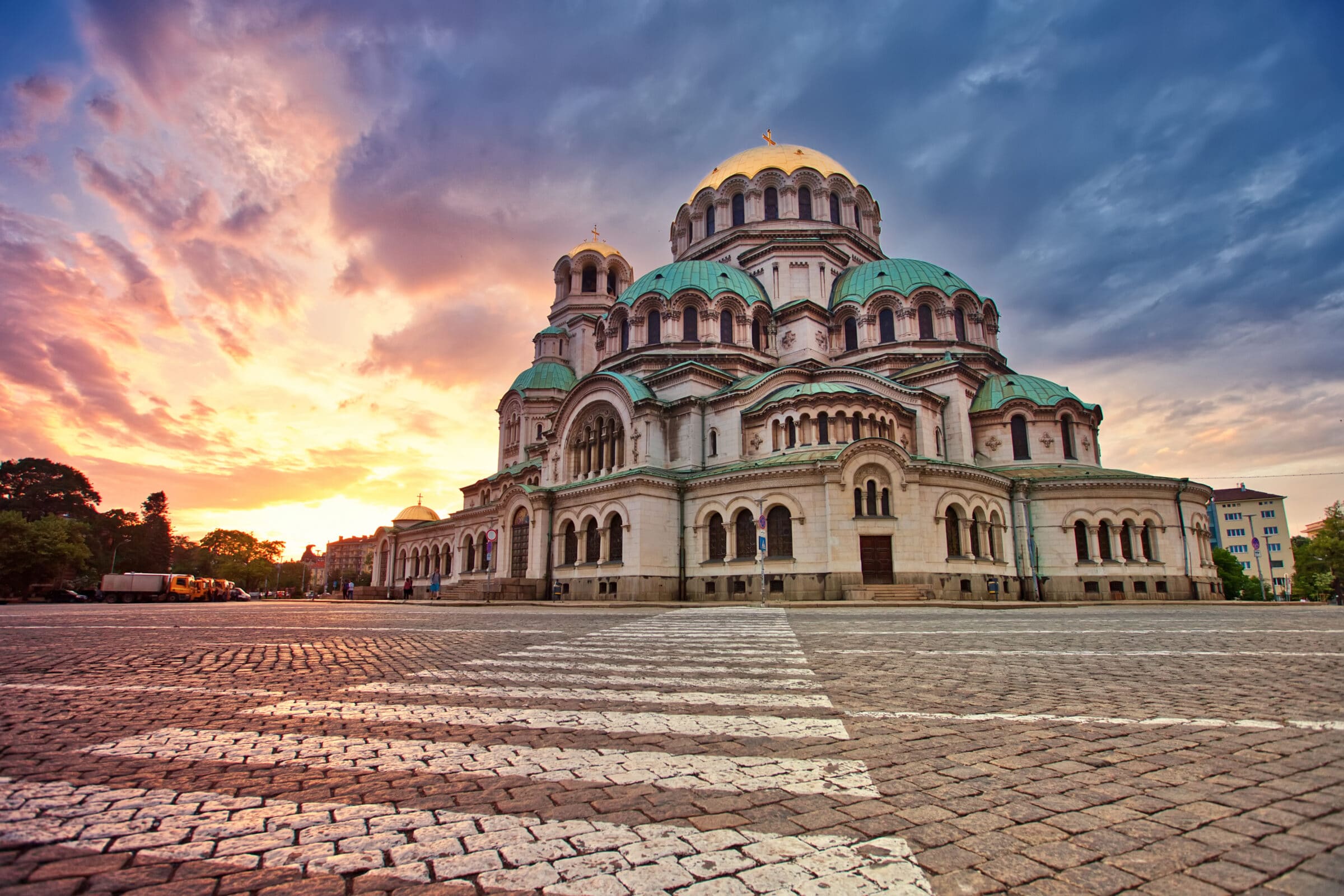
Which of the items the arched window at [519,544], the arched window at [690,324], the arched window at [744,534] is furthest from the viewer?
the arched window at [690,324]

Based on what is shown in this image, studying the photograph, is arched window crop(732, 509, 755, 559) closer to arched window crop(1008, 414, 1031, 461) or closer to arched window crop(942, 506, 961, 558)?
arched window crop(942, 506, 961, 558)

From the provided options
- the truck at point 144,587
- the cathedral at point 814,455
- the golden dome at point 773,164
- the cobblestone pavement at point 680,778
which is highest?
the golden dome at point 773,164

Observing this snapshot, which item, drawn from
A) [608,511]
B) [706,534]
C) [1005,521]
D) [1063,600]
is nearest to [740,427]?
[706,534]

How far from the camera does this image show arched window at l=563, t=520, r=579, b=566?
34.8 meters

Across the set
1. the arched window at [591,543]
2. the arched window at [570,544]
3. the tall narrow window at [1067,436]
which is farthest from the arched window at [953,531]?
the arched window at [570,544]

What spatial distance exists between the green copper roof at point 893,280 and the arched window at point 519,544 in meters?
21.2

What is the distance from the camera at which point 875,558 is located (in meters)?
28.5

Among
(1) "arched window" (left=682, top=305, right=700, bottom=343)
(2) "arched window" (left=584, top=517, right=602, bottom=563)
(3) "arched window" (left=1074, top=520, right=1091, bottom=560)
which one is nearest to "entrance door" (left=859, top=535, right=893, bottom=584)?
(3) "arched window" (left=1074, top=520, right=1091, bottom=560)

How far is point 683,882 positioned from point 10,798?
10.9 feet

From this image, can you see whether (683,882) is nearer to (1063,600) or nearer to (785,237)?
(1063,600)

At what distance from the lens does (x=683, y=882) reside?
2.38 metres

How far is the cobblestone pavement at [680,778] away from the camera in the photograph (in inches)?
97.7

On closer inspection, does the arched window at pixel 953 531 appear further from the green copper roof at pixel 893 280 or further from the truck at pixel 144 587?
the truck at pixel 144 587

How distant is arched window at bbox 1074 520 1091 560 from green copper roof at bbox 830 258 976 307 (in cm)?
1370
